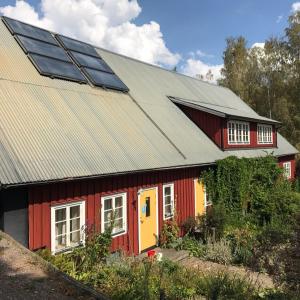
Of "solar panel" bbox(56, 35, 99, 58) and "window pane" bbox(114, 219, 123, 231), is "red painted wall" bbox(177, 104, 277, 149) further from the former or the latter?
"window pane" bbox(114, 219, 123, 231)

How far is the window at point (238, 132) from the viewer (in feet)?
61.9

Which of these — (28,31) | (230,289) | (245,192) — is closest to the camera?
(230,289)

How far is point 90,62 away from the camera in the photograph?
15758mm

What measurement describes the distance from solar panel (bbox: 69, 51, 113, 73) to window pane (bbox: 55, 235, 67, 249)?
7.41m

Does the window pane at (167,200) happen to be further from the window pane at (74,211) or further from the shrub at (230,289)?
the shrub at (230,289)

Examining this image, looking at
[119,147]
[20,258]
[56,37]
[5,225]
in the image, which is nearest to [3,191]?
[5,225]

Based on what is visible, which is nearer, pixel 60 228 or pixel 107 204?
pixel 60 228

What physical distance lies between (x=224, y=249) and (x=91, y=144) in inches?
203

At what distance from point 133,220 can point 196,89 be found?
1332 centimetres

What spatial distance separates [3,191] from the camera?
8.32 metres

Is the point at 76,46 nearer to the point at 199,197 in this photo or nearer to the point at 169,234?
the point at 199,197

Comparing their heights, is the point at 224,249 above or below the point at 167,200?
below

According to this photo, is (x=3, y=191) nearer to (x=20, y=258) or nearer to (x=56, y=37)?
(x=20, y=258)

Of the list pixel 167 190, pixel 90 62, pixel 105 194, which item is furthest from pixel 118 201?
pixel 90 62
